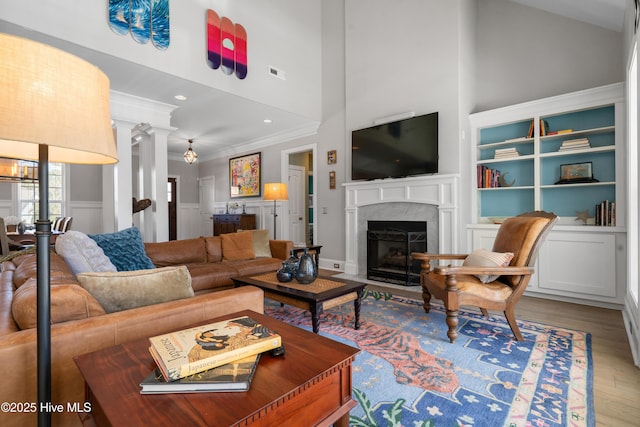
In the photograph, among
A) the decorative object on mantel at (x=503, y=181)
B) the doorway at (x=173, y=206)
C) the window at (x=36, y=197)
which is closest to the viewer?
the decorative object on mantel at (x=503, y=181)

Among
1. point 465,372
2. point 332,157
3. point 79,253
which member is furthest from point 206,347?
point 332,157

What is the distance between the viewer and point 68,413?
105 centimetres

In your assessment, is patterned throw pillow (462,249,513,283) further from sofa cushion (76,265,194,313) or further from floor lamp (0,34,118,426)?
floor lamp (0,34,118,426)

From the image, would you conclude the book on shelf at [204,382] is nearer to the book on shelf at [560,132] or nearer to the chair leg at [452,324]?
the chair leg at [452,324]

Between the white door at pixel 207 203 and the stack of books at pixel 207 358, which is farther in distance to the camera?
the white door at pixel 207 203

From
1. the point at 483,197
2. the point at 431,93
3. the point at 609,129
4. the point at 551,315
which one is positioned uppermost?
the point at 431,93

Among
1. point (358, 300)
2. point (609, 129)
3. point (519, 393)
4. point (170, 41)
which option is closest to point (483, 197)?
point (609, 129)

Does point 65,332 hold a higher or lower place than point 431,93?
lower

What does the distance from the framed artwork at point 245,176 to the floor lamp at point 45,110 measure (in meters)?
6.21

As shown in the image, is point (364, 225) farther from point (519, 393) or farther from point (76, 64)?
point (76, 64)

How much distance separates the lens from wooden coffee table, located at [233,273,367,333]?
230 centimetres

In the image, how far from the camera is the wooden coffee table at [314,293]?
230 centimetres

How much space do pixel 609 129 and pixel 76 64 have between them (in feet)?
14.9

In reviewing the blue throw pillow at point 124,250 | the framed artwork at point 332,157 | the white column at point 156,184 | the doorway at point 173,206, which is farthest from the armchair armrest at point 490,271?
the doorway at point 173,206
